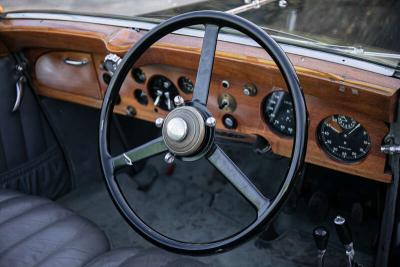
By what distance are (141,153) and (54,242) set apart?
0.45 meters

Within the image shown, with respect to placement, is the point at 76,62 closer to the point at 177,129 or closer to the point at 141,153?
the point at 141,153

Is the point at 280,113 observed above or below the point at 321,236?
above

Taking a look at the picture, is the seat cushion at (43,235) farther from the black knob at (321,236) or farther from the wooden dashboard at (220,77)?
the black knob at (321,236)

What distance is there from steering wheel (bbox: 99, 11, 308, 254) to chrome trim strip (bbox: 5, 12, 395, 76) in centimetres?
30

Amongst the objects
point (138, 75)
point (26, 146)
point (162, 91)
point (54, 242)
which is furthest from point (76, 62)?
point (54, 242)

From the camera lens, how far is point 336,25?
221cm

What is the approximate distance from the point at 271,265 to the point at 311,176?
0.46 m

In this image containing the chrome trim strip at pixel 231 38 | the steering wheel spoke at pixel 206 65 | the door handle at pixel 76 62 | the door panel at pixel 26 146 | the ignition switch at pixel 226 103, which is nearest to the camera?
the steering wheel spoke at pixel 206 65

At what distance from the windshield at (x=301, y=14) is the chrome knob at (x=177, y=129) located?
22.4 inches

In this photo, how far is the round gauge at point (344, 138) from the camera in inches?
66.0

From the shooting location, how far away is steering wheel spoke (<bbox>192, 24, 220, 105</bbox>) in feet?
4.81

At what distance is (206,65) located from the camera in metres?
1.47

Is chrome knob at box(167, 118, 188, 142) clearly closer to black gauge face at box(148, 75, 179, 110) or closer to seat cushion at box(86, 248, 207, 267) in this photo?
seat cushion at box(86, 248, 207, 267)

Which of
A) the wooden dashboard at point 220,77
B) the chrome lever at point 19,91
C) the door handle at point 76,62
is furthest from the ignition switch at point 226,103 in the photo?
the chrome lever at point 19,91
